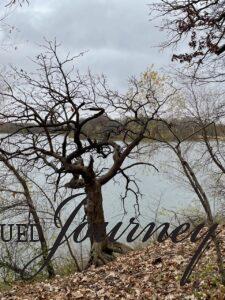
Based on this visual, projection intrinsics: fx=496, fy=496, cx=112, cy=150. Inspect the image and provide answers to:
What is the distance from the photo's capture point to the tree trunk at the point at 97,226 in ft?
44.3

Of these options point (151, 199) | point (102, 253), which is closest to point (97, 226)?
point (102, 253)

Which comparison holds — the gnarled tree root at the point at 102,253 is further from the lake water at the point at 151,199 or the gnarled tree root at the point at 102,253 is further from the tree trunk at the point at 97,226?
the lake water at the point at 151,199

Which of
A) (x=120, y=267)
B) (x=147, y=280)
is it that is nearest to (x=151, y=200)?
(x=120, y=267)

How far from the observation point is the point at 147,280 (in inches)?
344

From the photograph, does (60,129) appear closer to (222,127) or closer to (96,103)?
(96,103)

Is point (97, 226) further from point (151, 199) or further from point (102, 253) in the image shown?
point (151, 199)

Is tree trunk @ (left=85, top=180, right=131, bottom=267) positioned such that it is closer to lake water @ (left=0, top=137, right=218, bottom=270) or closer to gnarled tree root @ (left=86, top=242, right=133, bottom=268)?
gnarled tree root @ (left=86, top=242, right=133, bottom=268)

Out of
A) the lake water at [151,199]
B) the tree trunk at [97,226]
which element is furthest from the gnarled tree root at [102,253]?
the lake water at [151,199]

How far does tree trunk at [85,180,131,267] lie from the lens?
44.3ft

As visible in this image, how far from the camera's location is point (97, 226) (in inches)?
534

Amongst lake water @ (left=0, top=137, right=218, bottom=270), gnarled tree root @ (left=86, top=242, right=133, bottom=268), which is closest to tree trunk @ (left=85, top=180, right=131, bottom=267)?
gnarled tree root @ (left=86, top=242, right=133, bottom=268)

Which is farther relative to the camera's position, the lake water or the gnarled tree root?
the lake water

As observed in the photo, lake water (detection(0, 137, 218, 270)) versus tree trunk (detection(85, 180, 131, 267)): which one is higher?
lake water (detection(0, 137, 218, 270))

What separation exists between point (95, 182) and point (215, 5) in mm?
6247
